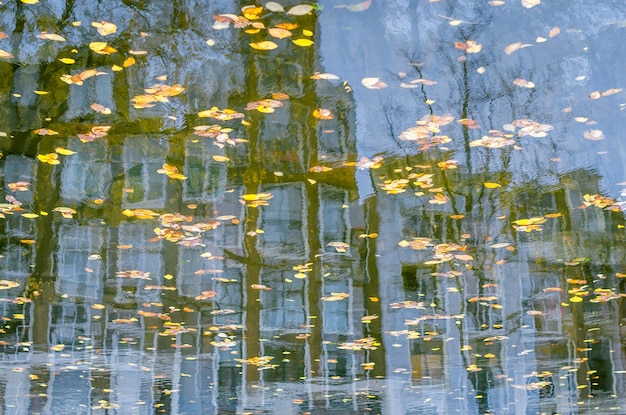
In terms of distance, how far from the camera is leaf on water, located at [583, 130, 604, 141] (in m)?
4.49

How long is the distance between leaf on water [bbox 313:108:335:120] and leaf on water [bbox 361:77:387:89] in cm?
32

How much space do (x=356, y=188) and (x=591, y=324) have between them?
4.52 m

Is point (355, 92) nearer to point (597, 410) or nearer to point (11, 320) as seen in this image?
point (11, 320)

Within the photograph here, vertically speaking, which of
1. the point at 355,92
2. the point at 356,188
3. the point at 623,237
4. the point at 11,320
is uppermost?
the point at 355,92

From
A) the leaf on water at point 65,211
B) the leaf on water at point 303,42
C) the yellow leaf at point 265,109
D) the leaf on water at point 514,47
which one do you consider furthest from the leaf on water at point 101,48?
the leaf on water at point 514,47

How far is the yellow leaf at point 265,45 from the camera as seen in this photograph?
3879 mm

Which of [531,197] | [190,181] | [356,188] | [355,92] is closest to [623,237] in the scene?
[531,197]

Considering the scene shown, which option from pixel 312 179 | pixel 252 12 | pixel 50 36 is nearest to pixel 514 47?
pixel 252 12

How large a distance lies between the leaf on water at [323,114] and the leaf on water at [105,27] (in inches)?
53.2

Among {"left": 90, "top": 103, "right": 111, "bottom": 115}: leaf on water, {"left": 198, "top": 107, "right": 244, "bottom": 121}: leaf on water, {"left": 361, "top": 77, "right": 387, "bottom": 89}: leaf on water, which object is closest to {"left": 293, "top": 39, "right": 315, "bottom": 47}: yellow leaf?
{"left": 361, "top": 77, "right": 387, "bottom": 89}: leaf on water

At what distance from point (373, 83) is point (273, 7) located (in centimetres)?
86

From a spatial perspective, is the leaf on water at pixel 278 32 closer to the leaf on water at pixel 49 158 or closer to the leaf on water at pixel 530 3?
the leaf on water at pixel 530 3

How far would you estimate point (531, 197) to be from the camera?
5270 mm

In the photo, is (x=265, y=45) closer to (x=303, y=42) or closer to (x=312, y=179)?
(x=303, y=42)
